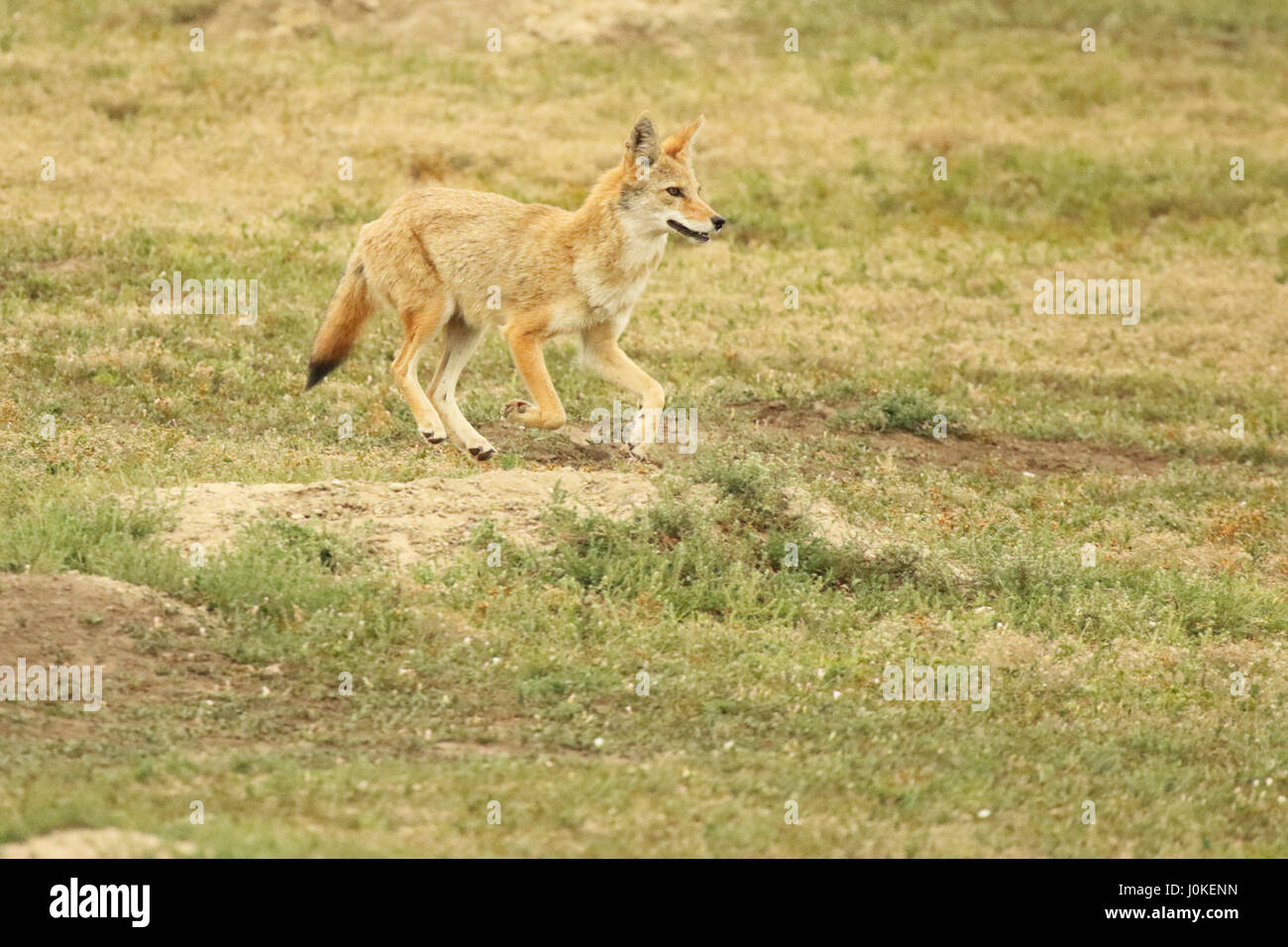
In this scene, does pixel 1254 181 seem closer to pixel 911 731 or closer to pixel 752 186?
pixel 752 186

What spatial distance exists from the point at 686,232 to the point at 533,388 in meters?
1.65

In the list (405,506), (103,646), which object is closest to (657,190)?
(405,506)

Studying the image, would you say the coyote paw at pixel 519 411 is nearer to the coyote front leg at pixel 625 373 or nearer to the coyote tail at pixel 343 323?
the coyote front leg at pixel 625 373

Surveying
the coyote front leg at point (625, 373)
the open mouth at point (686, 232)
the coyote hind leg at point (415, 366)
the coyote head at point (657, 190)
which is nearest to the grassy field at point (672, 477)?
the coyote hind leg at point (415, 366)

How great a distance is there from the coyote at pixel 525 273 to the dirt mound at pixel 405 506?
1.00 m

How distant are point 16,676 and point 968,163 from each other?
19.1 metres

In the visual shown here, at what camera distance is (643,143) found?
40.2ft

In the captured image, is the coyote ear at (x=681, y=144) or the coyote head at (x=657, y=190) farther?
the coyote ear at (x=681, y=144)

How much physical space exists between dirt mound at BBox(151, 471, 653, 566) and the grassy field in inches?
1.7

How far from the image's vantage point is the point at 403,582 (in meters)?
9.83

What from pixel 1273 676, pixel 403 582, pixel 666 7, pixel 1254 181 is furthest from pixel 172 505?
pixel 666 7

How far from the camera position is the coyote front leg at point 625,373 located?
12156mm

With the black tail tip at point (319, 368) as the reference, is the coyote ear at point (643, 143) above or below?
above

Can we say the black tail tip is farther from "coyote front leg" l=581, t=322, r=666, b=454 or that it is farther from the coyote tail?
"coyote front leg" l=581, t=322, r=666, b=454
